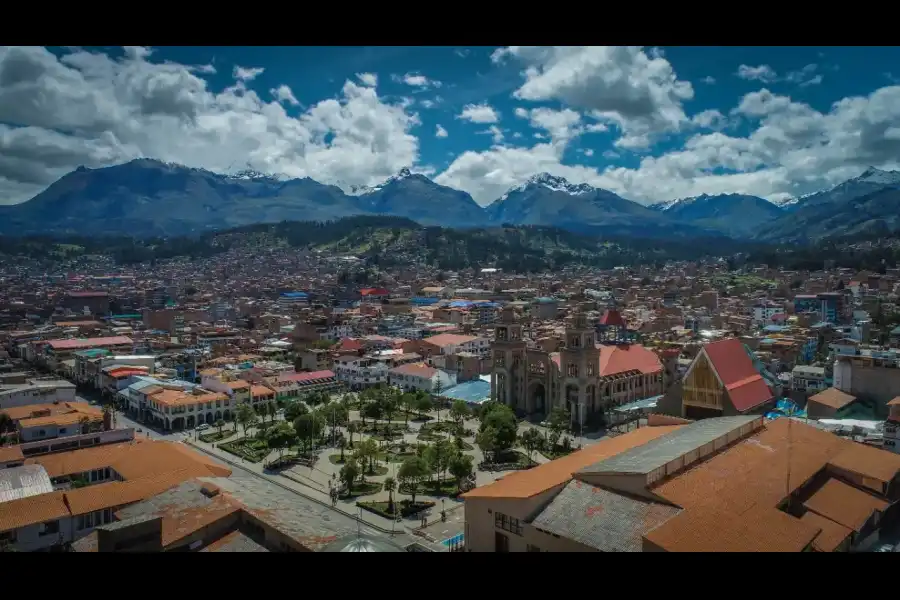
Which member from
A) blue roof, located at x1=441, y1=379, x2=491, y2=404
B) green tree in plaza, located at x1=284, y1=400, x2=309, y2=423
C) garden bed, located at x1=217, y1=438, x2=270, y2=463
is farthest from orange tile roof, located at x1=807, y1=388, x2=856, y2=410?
garden bed, located at x1=217, y1=438, x2=270, y2=463

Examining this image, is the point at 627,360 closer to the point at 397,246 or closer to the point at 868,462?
the point at 868,462

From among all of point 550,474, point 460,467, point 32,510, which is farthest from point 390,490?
point 32,510

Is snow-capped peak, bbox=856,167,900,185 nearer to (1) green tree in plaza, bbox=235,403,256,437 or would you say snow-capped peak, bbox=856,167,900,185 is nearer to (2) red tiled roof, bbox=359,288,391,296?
(2) red tiled roof, bbox=359,288,391,296

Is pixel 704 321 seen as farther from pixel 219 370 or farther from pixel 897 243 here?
pixel 897 243

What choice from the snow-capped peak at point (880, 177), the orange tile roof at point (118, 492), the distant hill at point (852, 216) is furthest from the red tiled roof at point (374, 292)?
the snow-capped peak at point (880, 177)

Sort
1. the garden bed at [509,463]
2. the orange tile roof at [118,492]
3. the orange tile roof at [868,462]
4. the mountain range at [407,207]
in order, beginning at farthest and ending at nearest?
1. the mountain range at [407,207]
2. the garden bed at [509,463]
3. the orange tile roof at [118,492]
4. the orange tile roof at [868,462]

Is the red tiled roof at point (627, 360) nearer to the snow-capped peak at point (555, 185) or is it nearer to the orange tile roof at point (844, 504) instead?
the orange tile roof at point (844, 504)
